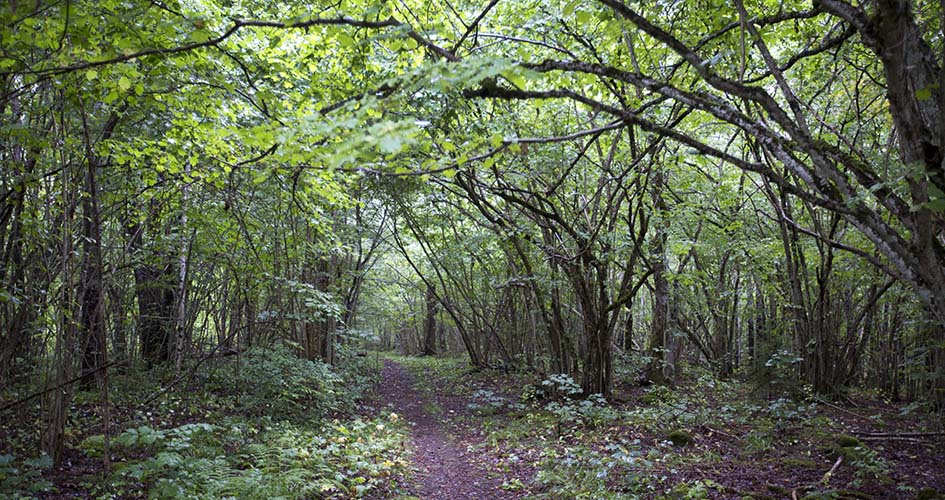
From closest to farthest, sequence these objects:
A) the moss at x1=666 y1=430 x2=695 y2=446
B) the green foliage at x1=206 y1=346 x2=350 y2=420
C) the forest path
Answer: the forest path → the moss at x1=666 y1=430 x2=695 y2=446 → the green foliage at x1=206 y1=346 x2=350 y2=420

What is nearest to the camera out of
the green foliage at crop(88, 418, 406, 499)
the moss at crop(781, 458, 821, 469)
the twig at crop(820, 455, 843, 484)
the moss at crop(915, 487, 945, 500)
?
the moss at crop(915, 487, 945, 500)

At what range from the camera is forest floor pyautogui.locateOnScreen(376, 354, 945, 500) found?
16.7 feet

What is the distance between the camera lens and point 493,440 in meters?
8.05

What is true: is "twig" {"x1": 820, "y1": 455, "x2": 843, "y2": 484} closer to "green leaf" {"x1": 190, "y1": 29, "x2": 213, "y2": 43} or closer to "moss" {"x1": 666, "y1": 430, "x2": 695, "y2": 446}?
"moss" {"x1": 666, "y1": 430, "x2": 695, "y2": 446}

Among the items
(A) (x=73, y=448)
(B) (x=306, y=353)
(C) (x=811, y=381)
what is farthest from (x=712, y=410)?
(A) (x=73, y=448)

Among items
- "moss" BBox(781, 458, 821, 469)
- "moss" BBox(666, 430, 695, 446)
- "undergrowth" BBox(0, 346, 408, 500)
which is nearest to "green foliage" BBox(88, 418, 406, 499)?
"undergrowth" BBox(0, 346, 408, 500)

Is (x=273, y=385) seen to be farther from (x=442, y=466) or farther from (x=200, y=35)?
(x=200, y=35)

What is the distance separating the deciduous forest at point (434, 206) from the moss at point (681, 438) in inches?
1.1

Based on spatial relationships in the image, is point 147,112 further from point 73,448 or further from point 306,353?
point 306,353

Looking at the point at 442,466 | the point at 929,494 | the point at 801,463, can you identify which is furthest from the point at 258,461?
the point at 929,494

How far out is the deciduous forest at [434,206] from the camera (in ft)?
11.8

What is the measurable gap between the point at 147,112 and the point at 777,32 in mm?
7251

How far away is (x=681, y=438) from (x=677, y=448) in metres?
0.21

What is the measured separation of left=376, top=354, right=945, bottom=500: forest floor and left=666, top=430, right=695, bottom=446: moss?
1 centimetres
